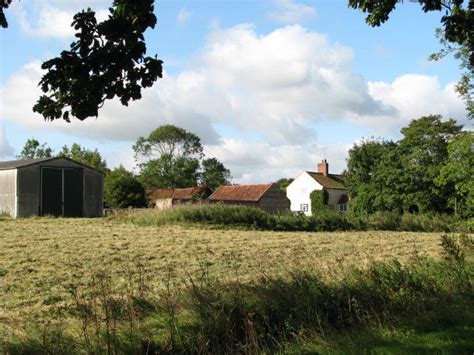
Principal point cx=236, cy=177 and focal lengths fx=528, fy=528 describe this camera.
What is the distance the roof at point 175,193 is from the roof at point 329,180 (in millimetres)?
15764

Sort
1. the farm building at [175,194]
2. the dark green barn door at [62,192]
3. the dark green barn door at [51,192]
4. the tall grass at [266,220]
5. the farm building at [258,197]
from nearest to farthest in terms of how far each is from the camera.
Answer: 1. the tall grass at [266,220]
2. the dark green barn door at [51,192]
3. the dark green barn door at [62,192]
4. the farm building at [258,197]
5. the farm building at [175,194]

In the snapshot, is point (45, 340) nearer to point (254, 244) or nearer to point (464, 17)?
point (464, 17)

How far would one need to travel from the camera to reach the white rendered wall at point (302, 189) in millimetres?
73875

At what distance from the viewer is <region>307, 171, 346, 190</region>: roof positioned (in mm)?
72375

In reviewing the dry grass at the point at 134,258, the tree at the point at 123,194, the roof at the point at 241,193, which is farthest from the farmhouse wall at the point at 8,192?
the roof at the point at 241,193

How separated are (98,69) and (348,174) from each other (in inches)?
2155

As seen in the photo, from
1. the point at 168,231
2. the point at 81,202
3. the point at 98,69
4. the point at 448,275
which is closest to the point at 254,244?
the point at 168,231

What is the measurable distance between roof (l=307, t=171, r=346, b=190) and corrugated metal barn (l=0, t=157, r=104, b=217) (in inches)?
1472

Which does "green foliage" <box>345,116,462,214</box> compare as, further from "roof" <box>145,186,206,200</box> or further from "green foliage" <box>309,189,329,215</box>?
"roof" <box>145,186,206,200</box>

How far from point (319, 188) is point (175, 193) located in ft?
64.2

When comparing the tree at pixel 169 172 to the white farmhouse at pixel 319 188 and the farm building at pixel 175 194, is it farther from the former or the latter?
the white farmhouse at pixel 319 188

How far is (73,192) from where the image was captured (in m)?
41.3

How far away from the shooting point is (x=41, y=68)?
7199mm

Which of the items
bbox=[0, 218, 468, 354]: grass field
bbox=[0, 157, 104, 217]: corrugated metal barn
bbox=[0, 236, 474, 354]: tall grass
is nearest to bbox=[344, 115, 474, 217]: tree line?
bbox=[0, 157, 104, 217]: corrugated metal barn
